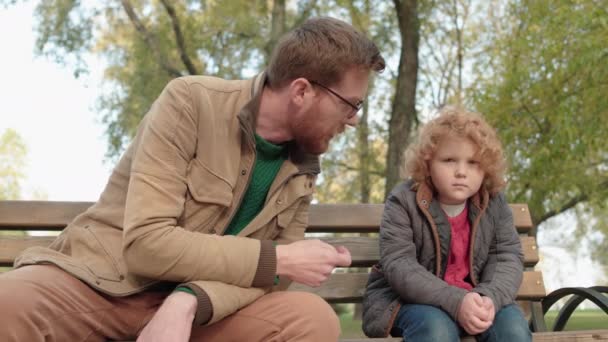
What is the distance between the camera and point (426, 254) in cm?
349

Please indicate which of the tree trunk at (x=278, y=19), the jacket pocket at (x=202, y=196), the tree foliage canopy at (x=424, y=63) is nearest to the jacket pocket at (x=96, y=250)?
the jacket pocket at (x=202, y=196)

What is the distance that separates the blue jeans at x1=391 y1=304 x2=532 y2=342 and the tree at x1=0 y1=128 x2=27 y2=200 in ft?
92.1

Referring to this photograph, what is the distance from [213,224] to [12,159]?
29.1 m

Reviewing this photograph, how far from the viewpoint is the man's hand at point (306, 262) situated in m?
2.44

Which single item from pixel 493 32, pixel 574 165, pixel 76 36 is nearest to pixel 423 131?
pixel 574 165

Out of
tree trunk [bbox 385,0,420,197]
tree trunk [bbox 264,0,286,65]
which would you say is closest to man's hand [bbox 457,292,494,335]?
tree trunk [bbox 385,0,420,197]

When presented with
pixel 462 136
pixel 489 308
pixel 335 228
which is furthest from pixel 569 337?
pixel 335 228

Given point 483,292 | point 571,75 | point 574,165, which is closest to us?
point 483,292

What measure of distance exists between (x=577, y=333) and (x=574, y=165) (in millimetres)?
→ 8668

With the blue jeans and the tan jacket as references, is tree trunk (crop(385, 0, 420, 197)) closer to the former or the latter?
the blue jeans

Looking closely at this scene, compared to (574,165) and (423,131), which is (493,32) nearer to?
(574,165)

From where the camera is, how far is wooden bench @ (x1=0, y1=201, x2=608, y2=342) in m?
3.83

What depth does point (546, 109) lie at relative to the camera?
33.6 feet

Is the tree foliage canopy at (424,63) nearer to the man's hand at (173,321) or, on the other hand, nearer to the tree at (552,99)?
the tree at (552,99)
